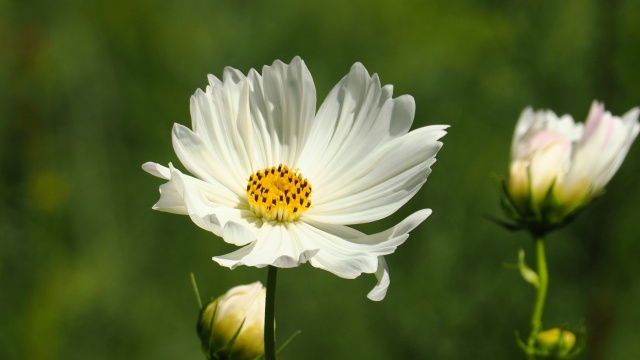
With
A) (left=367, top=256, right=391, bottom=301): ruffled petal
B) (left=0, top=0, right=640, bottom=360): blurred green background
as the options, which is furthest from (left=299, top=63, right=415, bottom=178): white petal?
(left=0, top=0, right=640, bottom=360): blurred green background

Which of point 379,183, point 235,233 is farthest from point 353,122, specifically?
point 235,233

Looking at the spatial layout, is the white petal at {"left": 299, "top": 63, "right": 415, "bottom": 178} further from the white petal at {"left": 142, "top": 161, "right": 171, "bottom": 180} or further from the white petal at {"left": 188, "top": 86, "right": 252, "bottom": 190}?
the white petal at {"left": 142, "top": 161, "right": 171, "bottom": 180}

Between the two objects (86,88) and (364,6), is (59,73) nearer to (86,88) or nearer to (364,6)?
(86,88)

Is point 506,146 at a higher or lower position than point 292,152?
lower

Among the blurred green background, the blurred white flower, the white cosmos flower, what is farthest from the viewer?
the blurred green background

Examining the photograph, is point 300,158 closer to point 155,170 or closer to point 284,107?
point 284,107

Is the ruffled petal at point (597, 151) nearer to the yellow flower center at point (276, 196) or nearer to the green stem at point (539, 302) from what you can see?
the green stem at point (539, 302)

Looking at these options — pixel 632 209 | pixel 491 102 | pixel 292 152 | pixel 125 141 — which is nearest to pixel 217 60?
pixel 125 141
